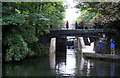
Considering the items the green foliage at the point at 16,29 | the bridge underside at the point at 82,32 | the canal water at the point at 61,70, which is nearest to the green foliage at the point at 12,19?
the green foliage at the point at 16,29

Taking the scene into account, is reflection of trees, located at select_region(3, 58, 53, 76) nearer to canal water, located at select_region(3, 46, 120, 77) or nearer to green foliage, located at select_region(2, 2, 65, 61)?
canal water, located at select_region(3, 46, 120, 77)

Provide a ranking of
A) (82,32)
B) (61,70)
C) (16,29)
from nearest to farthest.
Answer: (61,70) < (16,29) < (82,32)

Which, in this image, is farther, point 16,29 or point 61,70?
point 16,29

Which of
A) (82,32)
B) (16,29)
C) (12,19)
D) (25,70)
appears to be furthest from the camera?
(82,32)

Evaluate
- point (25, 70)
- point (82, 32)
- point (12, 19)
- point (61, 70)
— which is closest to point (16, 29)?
point (12, 19)

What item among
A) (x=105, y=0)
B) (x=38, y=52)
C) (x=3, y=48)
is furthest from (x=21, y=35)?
(x=105, y=0)

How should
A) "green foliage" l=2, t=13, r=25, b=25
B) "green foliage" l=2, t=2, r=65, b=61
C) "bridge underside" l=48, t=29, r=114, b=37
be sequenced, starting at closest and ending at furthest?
"green foliage" l=2, t=13, r=25, b=25
"green foliage" l=2, t=2, r=65, b=61
"bridge underside" l=48, t=29, r=114, b=37

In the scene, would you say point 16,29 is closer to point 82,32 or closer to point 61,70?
point 61,70

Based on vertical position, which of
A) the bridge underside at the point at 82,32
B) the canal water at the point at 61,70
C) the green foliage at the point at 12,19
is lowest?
the canal water at the point at 61,70

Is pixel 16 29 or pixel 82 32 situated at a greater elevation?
pixel 16 29

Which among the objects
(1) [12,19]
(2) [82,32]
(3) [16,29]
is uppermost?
(1) [12,19]

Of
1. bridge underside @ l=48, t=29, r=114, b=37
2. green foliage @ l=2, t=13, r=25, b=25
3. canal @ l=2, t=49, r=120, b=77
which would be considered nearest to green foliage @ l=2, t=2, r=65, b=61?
green foliage @ l=2, t=13, r=25, b=25

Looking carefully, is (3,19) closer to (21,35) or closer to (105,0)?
(21,35)

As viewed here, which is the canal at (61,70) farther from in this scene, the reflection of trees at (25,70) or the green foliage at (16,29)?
the green foliage at (16,29)
